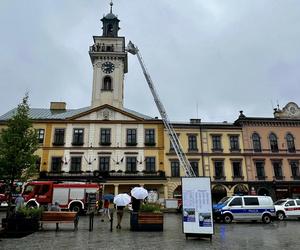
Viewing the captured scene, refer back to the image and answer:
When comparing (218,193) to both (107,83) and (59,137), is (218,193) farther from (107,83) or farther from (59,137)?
(107,83)

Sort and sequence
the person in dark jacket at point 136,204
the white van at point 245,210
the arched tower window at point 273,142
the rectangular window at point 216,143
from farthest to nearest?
the arched tower window at point 273,142 < the rectangular window at point 216,143 < the white van at point 245,210 < the person in dark jacket at point 136,204

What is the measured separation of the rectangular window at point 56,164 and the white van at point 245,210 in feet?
79.3

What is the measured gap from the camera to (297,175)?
1577 inches

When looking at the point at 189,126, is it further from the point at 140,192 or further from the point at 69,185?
the point at 140,192

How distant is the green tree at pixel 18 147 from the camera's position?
781 inches

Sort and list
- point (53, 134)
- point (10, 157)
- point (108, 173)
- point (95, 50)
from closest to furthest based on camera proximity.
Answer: point (10, 157) < point (108, 173) < point (53, 134) < point (95, 50)

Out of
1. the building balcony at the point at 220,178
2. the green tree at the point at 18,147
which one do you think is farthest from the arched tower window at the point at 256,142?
the green tree at the point at 18,147

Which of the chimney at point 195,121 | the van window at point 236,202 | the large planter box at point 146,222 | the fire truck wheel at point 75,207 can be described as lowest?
the large planter box at point 146,222

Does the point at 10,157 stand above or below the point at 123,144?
below

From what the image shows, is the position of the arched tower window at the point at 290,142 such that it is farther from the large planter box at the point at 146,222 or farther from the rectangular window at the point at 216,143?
Result: the large planter box at the point at 146,222

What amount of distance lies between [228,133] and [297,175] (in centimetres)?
1114

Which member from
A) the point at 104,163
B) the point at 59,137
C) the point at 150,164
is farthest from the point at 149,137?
the point at 59,137

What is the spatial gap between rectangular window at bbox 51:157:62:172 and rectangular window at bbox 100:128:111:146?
610 centimetres

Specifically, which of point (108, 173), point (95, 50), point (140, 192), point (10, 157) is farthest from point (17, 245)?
point (95, 50)
